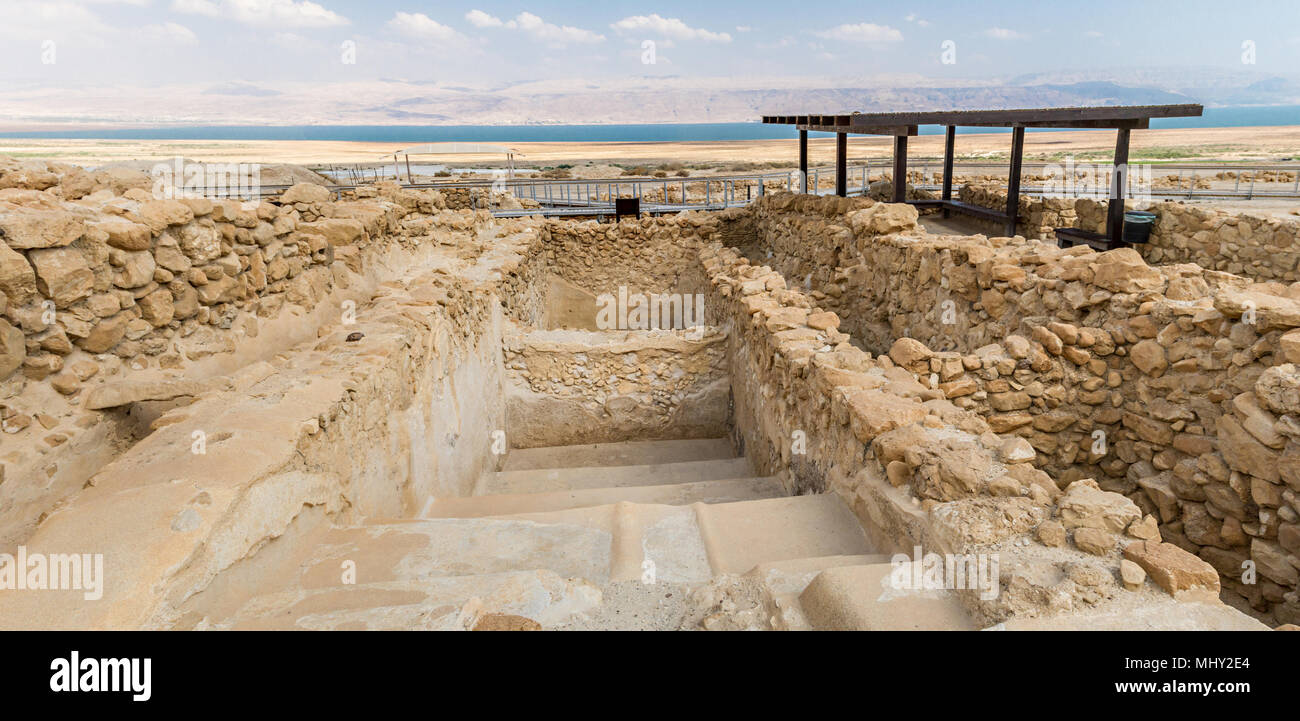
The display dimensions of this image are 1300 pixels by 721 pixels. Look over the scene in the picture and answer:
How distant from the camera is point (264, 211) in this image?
16.3ft

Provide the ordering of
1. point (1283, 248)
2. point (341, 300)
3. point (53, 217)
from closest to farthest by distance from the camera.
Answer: point (53, 217)
point (341, 300)
point (1283, 248)

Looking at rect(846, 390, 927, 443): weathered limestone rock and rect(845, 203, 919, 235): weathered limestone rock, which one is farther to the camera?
rect(845, 203, 919, 235): weathered limestone rock

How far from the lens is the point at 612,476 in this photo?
22.6ft

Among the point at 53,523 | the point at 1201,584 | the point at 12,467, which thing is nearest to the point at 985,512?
the point at 1201,584

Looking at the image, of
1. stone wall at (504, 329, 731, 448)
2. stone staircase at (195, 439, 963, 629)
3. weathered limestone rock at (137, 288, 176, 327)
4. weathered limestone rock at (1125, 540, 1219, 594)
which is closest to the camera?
weathered limestone rock at (1125, 540, 1219, 594)

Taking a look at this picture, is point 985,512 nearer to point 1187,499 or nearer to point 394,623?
point 394,623

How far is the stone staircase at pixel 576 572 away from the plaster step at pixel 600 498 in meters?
1.33

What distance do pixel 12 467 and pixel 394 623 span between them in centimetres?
216

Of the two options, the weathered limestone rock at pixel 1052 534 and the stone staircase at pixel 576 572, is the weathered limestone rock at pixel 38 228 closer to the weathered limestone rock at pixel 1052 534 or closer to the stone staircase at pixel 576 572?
the stone staircase at pixel 576 572

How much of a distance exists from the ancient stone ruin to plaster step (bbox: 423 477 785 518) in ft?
0.10

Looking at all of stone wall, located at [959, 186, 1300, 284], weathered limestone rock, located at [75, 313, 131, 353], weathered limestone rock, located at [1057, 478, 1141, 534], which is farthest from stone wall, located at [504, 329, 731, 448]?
stone wall, located at [959, 186, 1300, 284]

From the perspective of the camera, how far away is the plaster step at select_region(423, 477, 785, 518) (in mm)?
4984

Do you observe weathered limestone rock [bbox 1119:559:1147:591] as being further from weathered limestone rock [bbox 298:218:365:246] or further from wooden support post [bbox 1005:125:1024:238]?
wooden support post [bbox 1005:125:1024:238]
